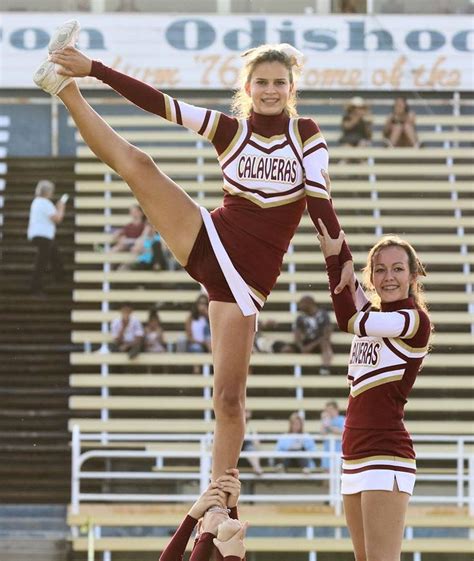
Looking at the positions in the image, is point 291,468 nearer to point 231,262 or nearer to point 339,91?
point 339,91

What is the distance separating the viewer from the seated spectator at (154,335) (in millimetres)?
13938

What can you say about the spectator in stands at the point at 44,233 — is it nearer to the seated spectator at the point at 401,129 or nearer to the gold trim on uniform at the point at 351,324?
the seated spectator at the point at 401,129

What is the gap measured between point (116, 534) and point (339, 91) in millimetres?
6860

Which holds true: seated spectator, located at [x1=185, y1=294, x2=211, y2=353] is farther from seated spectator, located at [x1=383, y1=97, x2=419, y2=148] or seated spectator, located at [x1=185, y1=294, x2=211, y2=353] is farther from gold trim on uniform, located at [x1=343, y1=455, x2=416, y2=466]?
gold trim on uniform, located at [x1=343, y1=455, x2=416, y2=466]

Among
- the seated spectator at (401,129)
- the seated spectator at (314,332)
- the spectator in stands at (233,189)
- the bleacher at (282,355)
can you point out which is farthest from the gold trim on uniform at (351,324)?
the seated spectator at (401,129)

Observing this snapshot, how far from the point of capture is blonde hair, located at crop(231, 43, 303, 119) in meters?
5.39

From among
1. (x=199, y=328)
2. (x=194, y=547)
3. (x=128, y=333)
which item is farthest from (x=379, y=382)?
(x=128, y=333)

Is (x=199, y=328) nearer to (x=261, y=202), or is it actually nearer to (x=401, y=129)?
(x=401, y=129)

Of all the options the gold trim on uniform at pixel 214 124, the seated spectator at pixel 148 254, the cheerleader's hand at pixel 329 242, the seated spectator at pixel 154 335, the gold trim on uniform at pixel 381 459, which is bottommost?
the gold trim on uniform at pixel 381 459

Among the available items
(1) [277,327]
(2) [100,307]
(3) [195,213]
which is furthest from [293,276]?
(3) [195,213]

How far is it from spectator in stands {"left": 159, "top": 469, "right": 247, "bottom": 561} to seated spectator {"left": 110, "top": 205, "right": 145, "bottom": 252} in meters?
9.56

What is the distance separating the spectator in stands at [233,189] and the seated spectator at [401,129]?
34.8ft

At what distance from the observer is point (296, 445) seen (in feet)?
40.3

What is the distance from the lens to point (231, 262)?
17.6 ft
